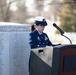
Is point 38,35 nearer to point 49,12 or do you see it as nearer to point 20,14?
point 20,14

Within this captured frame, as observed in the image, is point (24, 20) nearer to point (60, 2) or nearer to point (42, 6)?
point (42, 6)

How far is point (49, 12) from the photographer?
44250 millimetres

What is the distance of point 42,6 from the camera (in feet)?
132

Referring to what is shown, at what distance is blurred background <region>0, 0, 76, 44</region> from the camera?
33281mm

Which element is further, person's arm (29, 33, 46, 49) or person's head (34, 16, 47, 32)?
person's head (34, 16, 47, 32)

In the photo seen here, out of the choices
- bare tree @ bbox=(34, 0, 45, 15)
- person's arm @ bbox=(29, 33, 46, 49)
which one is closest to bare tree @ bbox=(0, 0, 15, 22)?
bare tree @ bbox=(34, 0, 45, 15)

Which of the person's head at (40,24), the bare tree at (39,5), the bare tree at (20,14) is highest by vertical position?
the person's head at (40,24)

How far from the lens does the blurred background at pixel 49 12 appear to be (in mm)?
33281

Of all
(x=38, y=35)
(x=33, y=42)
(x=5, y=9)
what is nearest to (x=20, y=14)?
(x=5, y=9)

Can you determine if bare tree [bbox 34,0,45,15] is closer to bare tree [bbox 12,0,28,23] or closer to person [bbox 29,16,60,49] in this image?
bare tree [bbox 12,0,28,23]

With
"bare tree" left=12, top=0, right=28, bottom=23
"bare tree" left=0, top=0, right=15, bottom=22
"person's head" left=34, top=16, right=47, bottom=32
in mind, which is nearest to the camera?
"person's head" left=34, top=16, right=47, bottom=32

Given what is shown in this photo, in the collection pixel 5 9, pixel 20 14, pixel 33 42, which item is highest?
pixel 33 42

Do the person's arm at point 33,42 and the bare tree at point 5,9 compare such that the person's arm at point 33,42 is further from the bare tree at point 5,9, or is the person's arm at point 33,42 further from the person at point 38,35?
the bare tree at point 5,9

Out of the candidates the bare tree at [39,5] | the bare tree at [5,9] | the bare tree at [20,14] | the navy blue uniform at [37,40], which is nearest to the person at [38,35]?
the navy blue uniform at [37,40]
